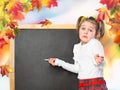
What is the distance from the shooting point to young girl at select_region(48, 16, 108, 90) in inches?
78.4

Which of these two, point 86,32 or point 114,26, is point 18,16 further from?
point 114,26

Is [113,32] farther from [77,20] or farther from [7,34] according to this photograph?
[7,34]

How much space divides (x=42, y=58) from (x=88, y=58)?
0.35 metres

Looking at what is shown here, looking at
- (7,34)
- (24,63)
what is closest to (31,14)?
(7,34)

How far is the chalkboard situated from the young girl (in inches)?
1.6

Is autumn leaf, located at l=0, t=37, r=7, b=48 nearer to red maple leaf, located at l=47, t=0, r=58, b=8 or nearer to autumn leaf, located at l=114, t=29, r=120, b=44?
red maple leaf, located at l=47, t=0, r=58, b=8

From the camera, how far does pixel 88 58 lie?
2008mm

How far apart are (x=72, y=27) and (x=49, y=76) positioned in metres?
0.41

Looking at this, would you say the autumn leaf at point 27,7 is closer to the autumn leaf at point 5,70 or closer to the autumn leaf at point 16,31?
the autumn leaf at point 16,31

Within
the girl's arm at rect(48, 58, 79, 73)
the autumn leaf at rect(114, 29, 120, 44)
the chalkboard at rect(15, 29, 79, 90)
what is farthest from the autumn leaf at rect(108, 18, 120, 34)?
the girl's arm at rect(48, 58, 79, 73)

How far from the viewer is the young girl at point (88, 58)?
1991 mm

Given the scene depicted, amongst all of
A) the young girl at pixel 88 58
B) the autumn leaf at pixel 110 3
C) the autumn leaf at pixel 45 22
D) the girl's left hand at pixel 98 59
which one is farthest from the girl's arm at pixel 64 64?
the autumn leaf at pixel 110 3

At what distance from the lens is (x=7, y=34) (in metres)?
2.01

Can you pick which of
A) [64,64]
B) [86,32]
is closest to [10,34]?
[64,64]
